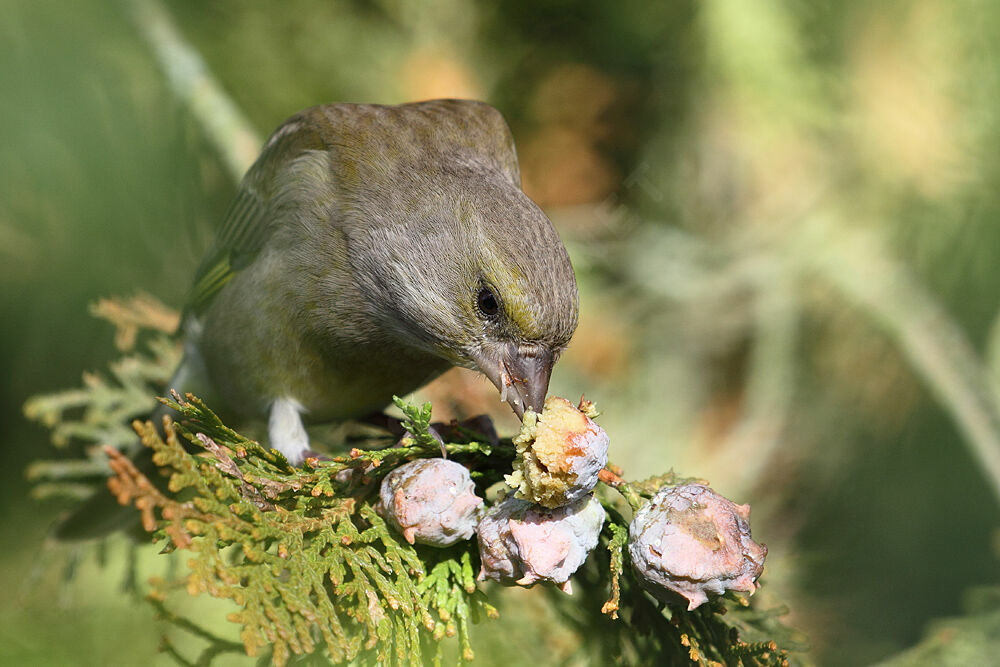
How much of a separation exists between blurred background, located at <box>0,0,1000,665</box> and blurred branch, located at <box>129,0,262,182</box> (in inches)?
1.0

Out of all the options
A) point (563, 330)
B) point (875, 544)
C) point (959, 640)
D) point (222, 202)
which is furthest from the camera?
point (875, 544)

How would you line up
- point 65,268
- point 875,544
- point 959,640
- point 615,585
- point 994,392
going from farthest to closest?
1. point 875,544
2. point 994,392
3. point 959,640
4. point 65,268
5. point 615,585

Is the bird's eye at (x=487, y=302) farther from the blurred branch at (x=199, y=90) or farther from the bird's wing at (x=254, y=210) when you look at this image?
the blurred branch at (x=199, y=90)

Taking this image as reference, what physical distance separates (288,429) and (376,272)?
0.49 metres

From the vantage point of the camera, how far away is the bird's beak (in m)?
1.74

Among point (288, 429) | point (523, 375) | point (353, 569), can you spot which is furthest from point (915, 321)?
point (353, 569)

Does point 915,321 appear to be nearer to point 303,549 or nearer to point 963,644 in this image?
point 963,644

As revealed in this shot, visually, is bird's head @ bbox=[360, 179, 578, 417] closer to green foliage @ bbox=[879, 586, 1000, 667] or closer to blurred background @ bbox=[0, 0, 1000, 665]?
blurred background @ bbox=[0, 0, 1000, 665]

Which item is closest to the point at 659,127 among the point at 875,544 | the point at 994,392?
the point at 994,392

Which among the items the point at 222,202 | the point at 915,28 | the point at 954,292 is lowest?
the point at 954,292

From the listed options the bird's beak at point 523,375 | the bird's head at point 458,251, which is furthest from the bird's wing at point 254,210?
the bird's beak at point 523,375

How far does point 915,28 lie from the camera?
3.27m

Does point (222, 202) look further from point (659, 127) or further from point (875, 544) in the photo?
point (875, 544)

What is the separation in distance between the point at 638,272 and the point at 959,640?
182cm
